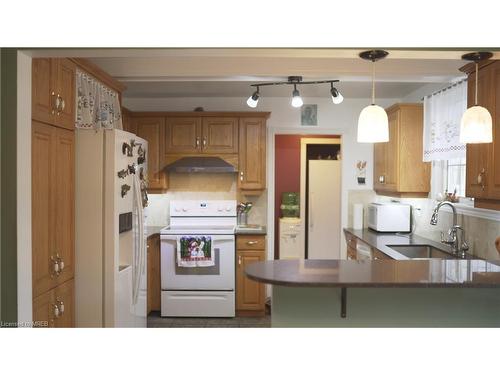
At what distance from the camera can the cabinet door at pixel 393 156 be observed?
3957mm

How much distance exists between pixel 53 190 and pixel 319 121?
3.18 meters

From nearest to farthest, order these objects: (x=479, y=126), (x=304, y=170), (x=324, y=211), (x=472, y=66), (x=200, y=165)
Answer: (x=479, y=126), (x=472, y=66), (x=200, y=165), (x=324, y=211), (x=304, y=170)

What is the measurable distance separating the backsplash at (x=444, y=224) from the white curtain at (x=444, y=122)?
1.70 ft

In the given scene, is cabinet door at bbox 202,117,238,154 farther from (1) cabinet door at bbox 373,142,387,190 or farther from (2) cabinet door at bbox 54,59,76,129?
(2) cabinet door at bbox 54,59,76,129

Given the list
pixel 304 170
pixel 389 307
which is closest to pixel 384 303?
pixel 389 307

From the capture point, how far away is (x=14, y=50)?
6.39 feet

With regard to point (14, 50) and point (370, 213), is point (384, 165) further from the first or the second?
point (14, 50)

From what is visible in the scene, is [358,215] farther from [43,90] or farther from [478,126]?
[43,90]

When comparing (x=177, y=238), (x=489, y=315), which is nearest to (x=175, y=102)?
(x=177, y=238)

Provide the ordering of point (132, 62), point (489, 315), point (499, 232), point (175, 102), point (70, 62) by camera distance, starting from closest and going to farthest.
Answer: point (489, 315) → point (70, 62) → point (499, 232) → point (132, 62) → point (175, 102)

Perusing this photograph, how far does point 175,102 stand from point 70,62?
2.22 m

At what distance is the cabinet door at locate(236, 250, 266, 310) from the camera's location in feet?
14.0

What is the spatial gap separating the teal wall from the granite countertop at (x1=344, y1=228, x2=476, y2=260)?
96.2 inches

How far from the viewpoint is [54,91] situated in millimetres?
2369
